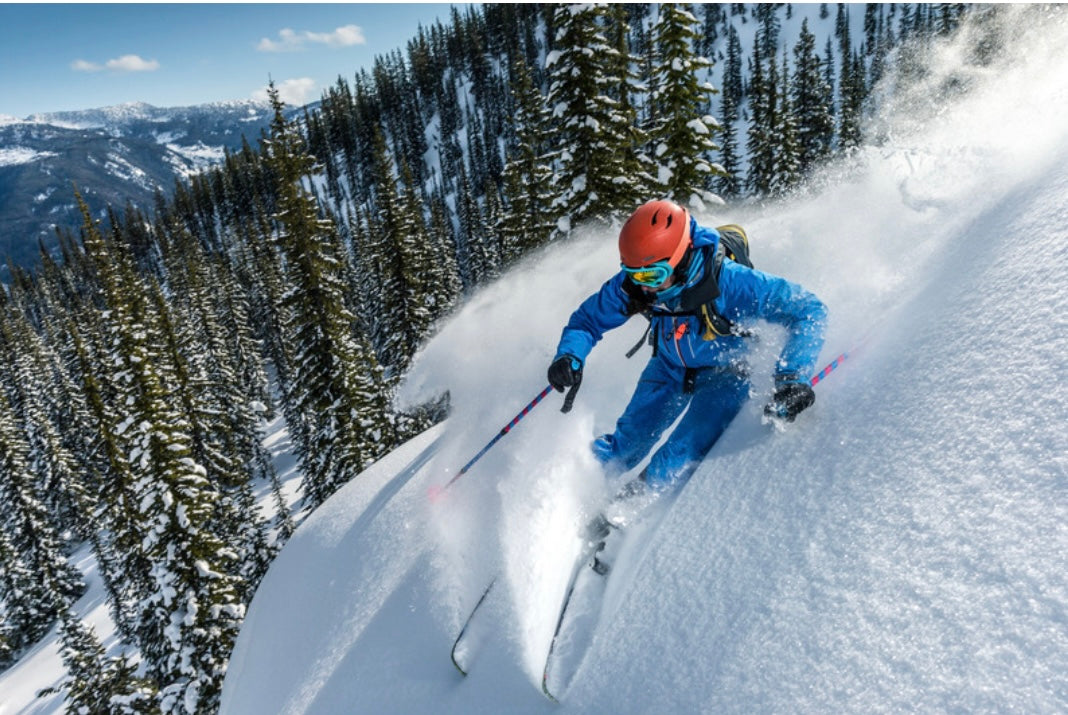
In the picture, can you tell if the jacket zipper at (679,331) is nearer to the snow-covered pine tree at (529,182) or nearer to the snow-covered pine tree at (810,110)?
the snow-covered pine tree at (529,182)

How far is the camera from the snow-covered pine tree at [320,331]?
2086 cm

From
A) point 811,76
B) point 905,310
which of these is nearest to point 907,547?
point 905,310

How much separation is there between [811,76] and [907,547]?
53.3 metres

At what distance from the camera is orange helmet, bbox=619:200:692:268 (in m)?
4.32

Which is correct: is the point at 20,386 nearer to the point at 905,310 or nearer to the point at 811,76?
the point at 905,310

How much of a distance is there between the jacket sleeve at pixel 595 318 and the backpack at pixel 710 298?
4.8 inches

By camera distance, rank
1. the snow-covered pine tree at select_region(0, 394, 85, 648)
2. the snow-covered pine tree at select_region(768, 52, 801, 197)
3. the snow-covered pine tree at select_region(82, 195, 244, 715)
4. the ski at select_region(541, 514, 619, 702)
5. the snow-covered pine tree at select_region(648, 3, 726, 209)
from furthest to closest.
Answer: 1. the snow-covered pine tree at select_region(0, 394, 85, 648)
2. the snow-covered pine tree at select_region(768, 52, 801, 197)
3. the snow-covered pine tree at select_region(648, 3, 726, 209)
4. the snow-covered pine tree at select_region(82, 195, 244, 715)
5. the ski at select_region(541, 514, 619, 702)

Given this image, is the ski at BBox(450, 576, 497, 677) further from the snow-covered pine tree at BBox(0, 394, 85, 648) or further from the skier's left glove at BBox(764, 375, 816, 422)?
the snow-covered pine tree at BBox(0, 394, 85, 648)

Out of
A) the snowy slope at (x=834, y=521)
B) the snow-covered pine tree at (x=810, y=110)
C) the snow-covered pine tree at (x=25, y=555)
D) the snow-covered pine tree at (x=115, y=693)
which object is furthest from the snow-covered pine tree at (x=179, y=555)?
the snow-covered pine tree at (x=810, y=110)

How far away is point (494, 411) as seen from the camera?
25.3ft

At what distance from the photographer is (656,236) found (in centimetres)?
432

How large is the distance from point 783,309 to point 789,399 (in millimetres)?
765

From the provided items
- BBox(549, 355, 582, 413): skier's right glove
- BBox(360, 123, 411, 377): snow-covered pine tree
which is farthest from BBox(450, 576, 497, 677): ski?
BBox(360, 123, 411, 377): snow-covered pine tree

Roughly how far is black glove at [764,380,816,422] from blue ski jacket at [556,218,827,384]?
10 centimetres
